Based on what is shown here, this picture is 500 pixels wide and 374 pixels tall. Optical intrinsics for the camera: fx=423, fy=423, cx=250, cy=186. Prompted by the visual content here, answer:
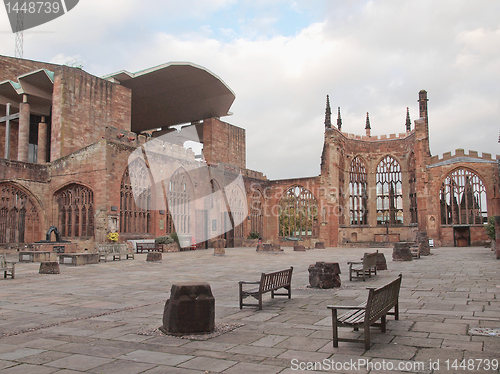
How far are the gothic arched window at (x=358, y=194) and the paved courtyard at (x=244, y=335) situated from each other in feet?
110

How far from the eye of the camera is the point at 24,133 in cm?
2859

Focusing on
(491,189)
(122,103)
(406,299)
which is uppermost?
(122,103)

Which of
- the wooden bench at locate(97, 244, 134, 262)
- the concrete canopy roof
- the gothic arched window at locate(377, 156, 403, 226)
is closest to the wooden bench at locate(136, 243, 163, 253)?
the wooden bench at locate(97, 244, 134, 262)

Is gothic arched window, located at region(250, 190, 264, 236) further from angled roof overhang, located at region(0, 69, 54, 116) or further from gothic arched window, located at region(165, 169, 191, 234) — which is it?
angled roof overhang, located at region(0, 69, 54, 116)

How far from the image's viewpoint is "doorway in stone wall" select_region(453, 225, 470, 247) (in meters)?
33.5

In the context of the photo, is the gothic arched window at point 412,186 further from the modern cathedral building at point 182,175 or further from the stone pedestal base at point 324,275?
the stone pedestal base at point 324,275

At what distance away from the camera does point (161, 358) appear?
4.22 meters

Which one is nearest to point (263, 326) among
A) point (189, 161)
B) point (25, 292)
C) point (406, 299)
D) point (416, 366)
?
point (416, 366)

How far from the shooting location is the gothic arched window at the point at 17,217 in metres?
22.1

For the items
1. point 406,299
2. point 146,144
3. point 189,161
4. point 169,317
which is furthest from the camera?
point 189,161

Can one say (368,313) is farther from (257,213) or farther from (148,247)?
(257,213)

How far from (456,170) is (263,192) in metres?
16.3

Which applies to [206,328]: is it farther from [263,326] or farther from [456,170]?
[456,170]

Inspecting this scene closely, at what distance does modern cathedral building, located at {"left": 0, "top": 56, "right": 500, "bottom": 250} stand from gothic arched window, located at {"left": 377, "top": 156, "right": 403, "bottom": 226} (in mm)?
104
